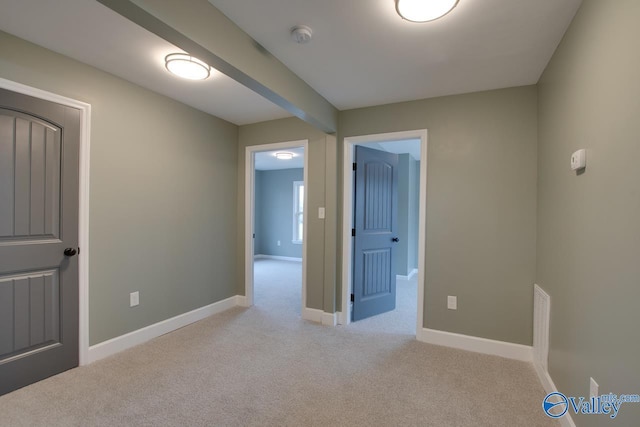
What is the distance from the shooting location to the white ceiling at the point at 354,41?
1607 millimetres

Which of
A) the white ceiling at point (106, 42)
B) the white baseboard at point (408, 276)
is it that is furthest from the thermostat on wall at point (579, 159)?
the white baseboard at point (408, 276)

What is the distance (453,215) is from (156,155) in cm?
288

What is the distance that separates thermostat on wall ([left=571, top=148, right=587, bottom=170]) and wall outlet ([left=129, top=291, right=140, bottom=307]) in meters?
3.37

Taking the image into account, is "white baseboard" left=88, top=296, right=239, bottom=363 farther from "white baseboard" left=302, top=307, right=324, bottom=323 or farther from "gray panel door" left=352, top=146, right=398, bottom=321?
"gray panel door" left=352, top=146, right=398, bottom=321

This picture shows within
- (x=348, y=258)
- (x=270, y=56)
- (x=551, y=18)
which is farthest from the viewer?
(x=348, y=258)

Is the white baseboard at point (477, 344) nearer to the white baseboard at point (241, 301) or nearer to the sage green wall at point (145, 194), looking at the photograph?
the white baseboard at point (241, 301)

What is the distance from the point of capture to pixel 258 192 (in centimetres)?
793

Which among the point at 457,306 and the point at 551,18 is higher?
the point at 551,18

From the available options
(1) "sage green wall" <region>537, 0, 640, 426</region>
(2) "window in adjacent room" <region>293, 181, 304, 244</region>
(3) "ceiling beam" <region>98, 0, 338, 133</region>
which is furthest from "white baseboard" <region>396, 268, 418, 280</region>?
(3) "ceiling beam" <region>98, 0, 338, 133</region>

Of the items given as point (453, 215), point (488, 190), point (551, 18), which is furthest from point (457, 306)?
point (551, 18)

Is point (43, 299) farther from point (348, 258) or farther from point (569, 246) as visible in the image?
point (569, 246)

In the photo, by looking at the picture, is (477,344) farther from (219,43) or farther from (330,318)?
(219,43)

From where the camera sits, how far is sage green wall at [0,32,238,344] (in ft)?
7.50

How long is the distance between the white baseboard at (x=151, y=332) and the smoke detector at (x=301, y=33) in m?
2.77
